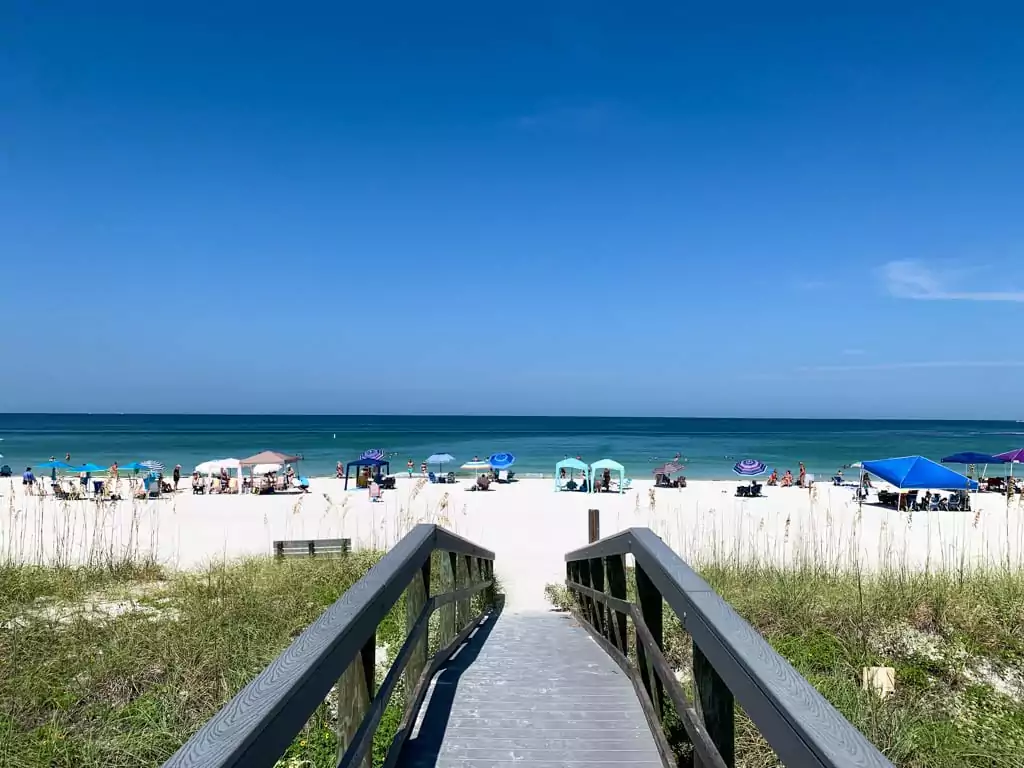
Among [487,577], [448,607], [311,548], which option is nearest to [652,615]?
[448,607]

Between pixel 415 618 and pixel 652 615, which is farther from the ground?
pixel 652 615

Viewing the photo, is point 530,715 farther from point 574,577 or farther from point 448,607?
point 574,577

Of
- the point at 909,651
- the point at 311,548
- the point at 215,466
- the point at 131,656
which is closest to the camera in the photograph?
the point at 131,656

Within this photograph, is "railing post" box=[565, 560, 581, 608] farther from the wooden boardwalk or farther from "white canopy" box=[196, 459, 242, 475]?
"white canopy" box=[196, 459, 242, 475]

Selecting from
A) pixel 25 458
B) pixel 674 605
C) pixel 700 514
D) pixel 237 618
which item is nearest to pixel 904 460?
pixel 700 514

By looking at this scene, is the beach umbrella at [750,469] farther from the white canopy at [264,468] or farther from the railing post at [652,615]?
the railing post at [652,615]

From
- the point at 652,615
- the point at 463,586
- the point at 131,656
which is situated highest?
the point at 652,615

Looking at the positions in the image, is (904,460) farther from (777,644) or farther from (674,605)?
(674,605)

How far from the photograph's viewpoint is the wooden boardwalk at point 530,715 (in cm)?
283

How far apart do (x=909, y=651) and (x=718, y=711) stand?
4.39 meters

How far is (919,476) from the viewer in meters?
19.5

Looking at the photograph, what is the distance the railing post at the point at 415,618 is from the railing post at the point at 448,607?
2.99 feet

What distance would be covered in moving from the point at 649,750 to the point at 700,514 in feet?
61.1

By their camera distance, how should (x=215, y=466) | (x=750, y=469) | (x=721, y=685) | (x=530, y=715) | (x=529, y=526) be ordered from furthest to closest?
(x=750, y=469) < (x=215, y=466) < (x=529, y=526) < (x=530, y=715) < (x=721, y=685)
